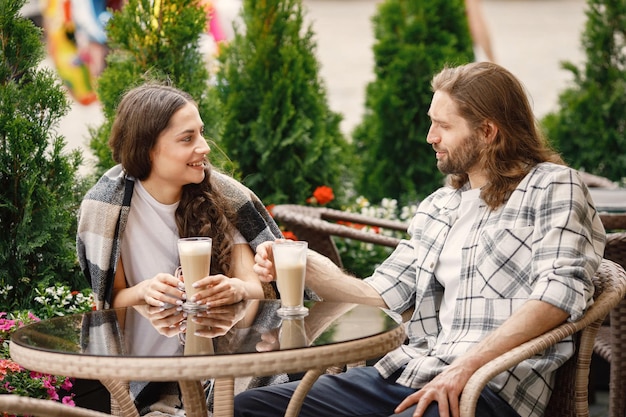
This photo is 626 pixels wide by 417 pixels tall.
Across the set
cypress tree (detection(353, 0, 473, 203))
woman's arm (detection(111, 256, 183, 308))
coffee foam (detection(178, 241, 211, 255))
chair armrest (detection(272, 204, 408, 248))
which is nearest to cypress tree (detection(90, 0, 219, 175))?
chair armrest (detection(272, 204, 408, 248))

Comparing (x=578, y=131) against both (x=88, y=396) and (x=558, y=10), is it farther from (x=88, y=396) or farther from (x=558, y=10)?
(x=558, y=10)

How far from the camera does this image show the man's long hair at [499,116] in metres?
2.67

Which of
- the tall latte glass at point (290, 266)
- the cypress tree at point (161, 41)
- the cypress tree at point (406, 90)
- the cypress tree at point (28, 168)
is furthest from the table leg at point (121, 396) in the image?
the cypress tree at point (406, 90)

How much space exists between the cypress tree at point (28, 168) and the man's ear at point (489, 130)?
1.50 metres

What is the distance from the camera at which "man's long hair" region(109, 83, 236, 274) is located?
2.79m

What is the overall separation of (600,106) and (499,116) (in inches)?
180

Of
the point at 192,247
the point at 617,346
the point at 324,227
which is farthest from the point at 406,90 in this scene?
the point at 192,247

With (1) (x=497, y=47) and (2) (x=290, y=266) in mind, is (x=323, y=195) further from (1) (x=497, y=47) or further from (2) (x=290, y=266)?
(1) (x=497, y=47)

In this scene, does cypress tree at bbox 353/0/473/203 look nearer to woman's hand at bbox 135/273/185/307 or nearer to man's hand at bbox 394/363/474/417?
woman's hand at bbox 135/273/185/307

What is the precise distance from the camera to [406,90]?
628 cm

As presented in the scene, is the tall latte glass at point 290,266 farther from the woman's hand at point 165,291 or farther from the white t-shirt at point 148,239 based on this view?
the white t-shirt at point 148,239

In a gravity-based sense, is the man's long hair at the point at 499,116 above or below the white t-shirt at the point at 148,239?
above

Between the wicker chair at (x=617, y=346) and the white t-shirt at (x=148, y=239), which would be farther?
the wicker chair at (x=617, y=346)

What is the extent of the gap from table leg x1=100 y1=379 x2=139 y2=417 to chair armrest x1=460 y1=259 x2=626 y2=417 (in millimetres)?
904
